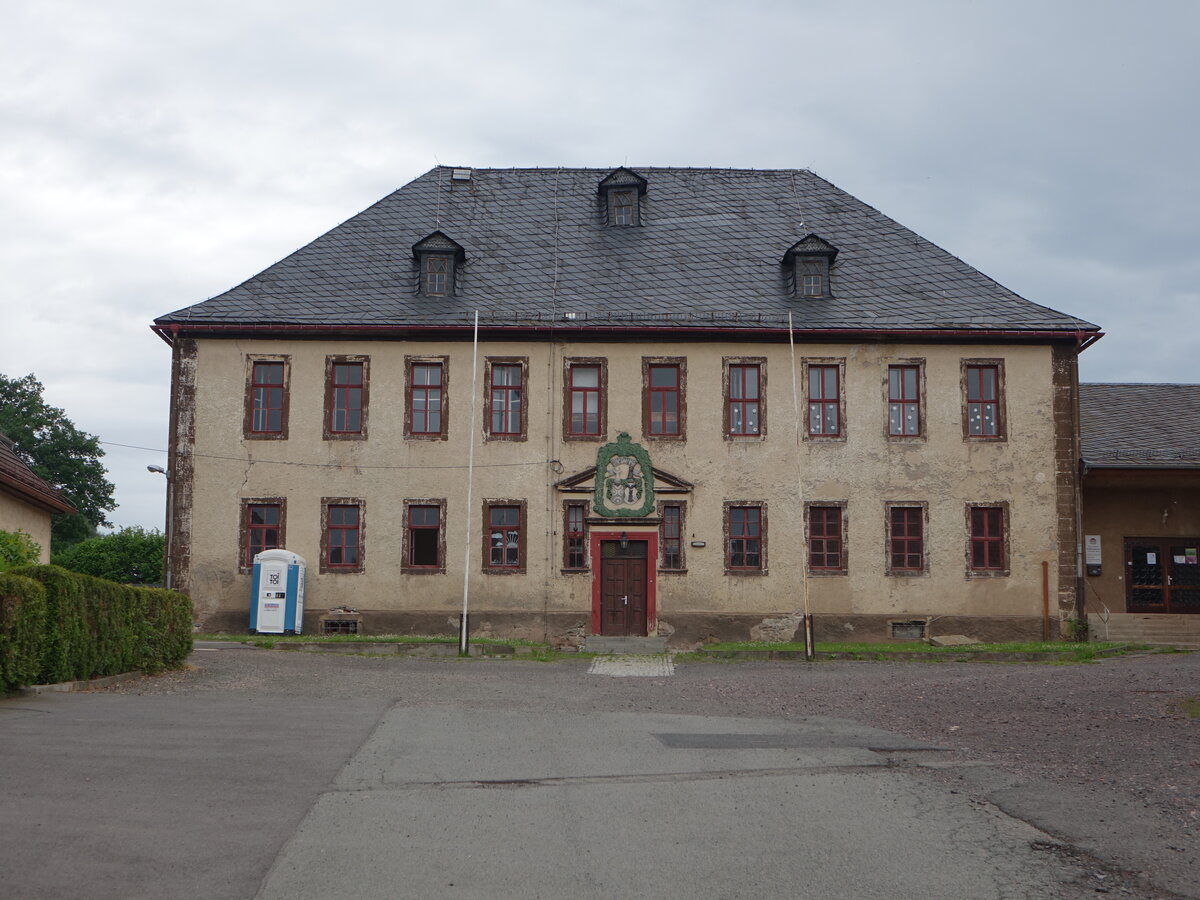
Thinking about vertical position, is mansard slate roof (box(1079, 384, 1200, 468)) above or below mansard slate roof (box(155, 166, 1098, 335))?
below

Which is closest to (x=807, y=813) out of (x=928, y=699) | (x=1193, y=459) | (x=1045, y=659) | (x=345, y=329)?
(x=928, y=699)

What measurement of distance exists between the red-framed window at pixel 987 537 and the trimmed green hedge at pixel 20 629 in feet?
67.4

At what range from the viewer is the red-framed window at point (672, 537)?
27.8 metres

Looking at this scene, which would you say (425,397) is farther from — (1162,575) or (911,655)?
(1162,575)

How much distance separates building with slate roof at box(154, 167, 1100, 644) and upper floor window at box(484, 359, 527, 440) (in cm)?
5

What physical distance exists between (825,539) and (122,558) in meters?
36.3

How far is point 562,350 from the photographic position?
28359 millimetres

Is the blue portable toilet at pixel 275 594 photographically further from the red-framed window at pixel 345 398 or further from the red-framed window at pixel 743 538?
the red-framed window at pixel 743 538

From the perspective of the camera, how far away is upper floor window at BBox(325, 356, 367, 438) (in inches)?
1109

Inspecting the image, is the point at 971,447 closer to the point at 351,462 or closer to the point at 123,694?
the point at 351,462

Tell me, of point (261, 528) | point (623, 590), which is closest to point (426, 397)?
point (261, 528)

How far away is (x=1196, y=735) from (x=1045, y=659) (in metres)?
13.3

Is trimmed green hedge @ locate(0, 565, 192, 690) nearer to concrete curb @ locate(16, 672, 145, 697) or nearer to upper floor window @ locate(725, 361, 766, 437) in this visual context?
concrete curb @ locate(16, 672, 145, 697)

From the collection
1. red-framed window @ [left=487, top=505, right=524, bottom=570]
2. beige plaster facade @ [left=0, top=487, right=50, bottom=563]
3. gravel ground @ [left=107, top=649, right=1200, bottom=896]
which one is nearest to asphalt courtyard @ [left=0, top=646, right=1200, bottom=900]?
gravel ground @ [left=107, top=649, right=1200, bottom=896]
